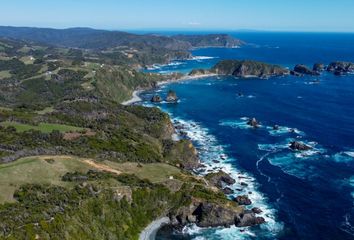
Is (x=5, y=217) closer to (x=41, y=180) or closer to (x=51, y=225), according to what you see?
(x=51, y=225)

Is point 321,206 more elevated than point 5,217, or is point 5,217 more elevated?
point 5,217

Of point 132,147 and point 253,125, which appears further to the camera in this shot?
point 253,125

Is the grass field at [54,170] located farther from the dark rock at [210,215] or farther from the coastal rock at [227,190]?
the coastal rock at [227,190]

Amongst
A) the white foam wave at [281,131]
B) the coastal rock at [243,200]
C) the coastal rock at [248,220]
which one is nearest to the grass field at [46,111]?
the coastal rock at [243,200]

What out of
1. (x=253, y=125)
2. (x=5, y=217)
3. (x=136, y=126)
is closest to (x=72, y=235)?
(x=5, y=217)

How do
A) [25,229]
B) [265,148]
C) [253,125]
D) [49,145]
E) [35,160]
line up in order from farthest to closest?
[253,125] < [265,148] < [49,145] < [35,160] < [25,229]
